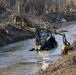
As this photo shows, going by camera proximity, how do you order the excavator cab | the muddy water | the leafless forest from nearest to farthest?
1. the muddy water
2. the excavator cab
3. the leafless forest

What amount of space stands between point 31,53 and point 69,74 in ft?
63.4

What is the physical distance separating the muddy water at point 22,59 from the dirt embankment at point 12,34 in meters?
1.54

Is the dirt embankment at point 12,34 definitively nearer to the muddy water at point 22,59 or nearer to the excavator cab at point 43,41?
the muddy water at point 22,59

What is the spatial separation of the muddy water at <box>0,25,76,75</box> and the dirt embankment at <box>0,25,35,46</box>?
1543mm

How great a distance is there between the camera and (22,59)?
3062 cm

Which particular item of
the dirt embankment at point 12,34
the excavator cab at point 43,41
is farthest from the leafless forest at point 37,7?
the excavator cab at point 43,41

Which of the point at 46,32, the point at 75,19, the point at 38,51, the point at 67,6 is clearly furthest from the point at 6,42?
the point at 67,6

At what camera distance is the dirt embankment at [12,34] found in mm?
43716

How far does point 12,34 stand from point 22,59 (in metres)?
17.2

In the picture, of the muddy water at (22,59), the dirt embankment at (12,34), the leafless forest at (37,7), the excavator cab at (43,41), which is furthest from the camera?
the leafless forest at (37,7)

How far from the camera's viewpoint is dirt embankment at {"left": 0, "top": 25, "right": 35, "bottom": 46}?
43716mm

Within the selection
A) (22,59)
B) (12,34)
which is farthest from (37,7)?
(22,59)

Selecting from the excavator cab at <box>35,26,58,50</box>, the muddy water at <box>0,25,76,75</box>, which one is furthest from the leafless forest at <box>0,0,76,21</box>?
the muddy water at <box>0,25,76,75</box>

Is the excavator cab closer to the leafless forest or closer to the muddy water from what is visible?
the muddy water
